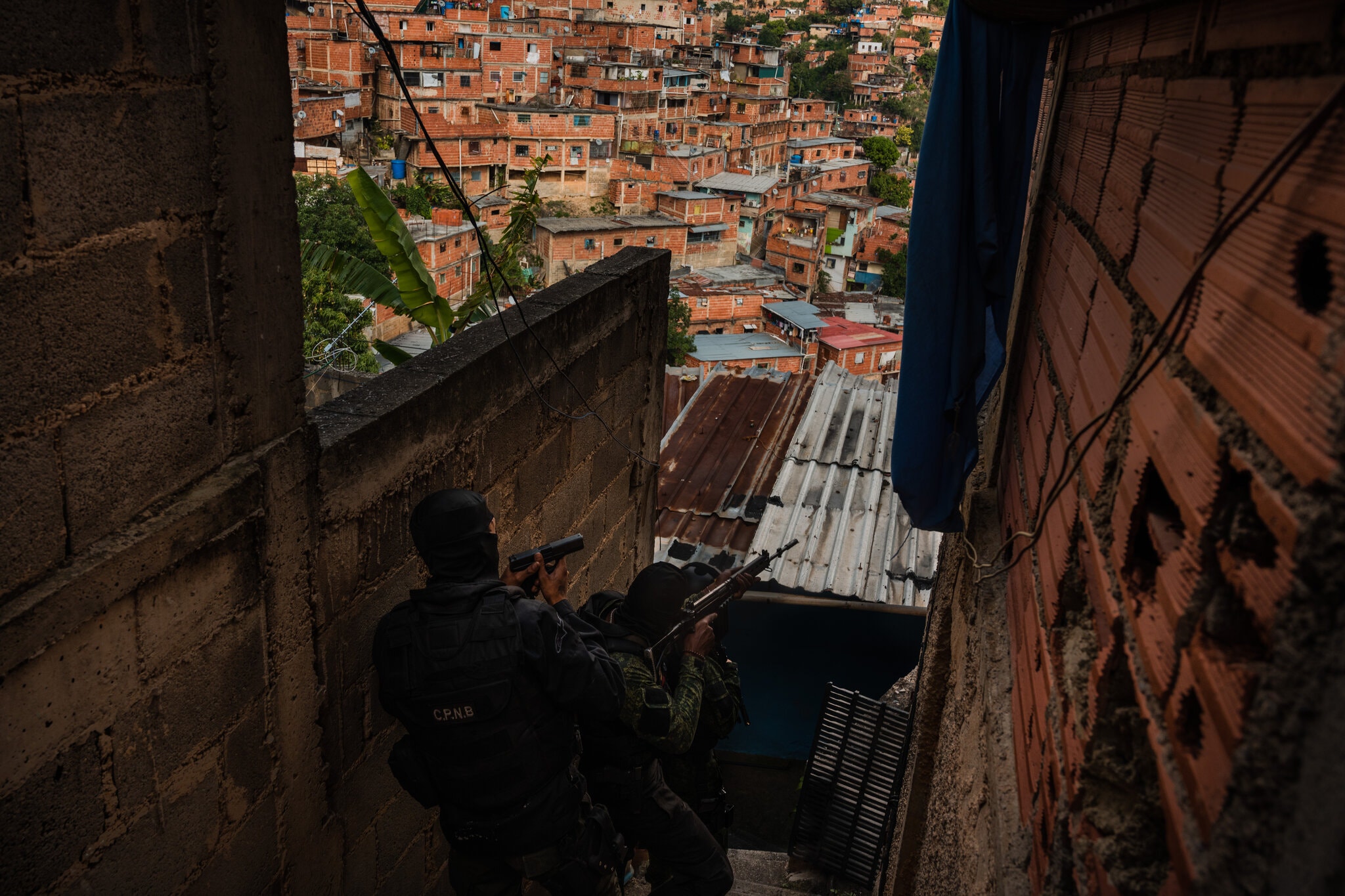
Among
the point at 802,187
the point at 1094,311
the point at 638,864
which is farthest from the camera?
the point at 802,187

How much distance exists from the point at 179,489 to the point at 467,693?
3.42ft

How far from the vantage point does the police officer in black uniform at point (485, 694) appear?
2.82 meters

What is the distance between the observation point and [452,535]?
286cm

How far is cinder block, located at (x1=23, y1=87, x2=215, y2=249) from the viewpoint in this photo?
1.72 m

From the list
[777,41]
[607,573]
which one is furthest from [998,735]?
[777,41]

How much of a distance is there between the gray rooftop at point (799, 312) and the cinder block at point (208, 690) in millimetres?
30372

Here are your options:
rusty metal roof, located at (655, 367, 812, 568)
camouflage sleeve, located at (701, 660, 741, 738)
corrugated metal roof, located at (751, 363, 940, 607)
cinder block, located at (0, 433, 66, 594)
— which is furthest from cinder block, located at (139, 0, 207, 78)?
rusty metal roof, located at (655, 367, 812, 568)

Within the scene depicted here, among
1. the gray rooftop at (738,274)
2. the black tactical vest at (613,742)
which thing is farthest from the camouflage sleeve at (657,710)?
the gray rooftop at (738,274)

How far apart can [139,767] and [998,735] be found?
6.26 feet

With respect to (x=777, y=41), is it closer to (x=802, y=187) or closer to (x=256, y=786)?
(x=802, y=187)

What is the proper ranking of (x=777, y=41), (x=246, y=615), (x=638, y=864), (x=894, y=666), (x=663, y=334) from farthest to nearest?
(x=777, y=41) → (x=894, y=666) → (x=663, y=334) → (x=638, y=864) → (x=246, y=615)

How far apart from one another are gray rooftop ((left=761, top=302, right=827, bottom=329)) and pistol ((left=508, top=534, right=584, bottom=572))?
1143 inches

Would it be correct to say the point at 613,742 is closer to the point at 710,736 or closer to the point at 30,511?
the point at 710,736

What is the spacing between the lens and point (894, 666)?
792 centimetres
